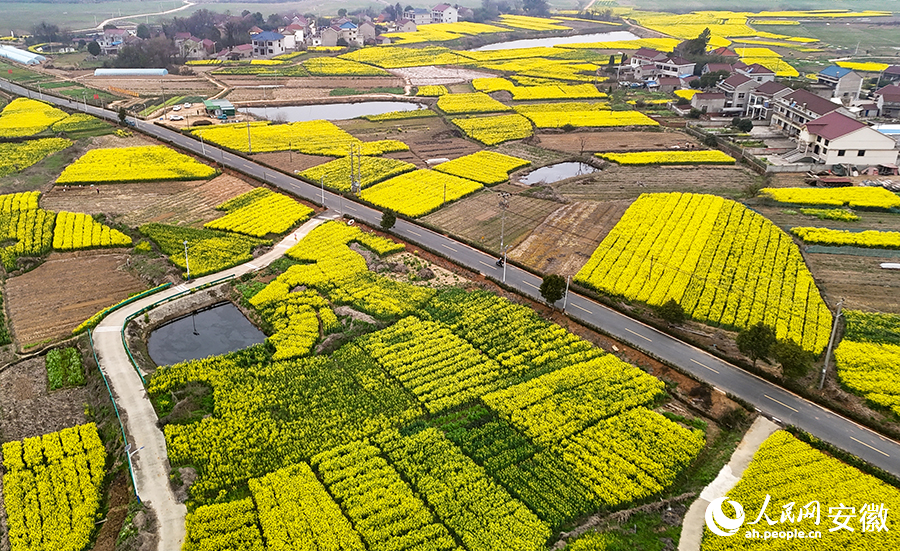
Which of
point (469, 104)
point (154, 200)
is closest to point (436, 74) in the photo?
point (469, 104)


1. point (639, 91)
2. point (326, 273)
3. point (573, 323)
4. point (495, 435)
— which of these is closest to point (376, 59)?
point (639, 91)

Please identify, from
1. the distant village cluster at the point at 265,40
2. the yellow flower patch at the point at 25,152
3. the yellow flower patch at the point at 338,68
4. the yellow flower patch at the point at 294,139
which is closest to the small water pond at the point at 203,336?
the yellow flower patch at the point at 294,139

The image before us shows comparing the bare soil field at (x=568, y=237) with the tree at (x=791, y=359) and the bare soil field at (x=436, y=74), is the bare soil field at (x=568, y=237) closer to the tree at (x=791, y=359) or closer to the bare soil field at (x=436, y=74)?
the tree at (x=791, y=359)

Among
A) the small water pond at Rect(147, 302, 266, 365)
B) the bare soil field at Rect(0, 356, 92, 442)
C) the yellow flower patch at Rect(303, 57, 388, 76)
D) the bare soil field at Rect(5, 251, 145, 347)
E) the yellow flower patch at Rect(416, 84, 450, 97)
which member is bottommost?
the bare soil field at Rect(0, 356, 92, 442)

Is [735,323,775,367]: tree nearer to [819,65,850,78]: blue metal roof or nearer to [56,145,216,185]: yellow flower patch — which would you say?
[56,145,216,185]: yellow flower patch

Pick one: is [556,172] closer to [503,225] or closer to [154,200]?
[503,225]

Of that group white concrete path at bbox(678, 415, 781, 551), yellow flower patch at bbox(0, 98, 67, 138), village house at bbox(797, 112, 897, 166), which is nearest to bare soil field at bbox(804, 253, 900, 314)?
white concrete path at bbox(678, 415, 781, 551)
